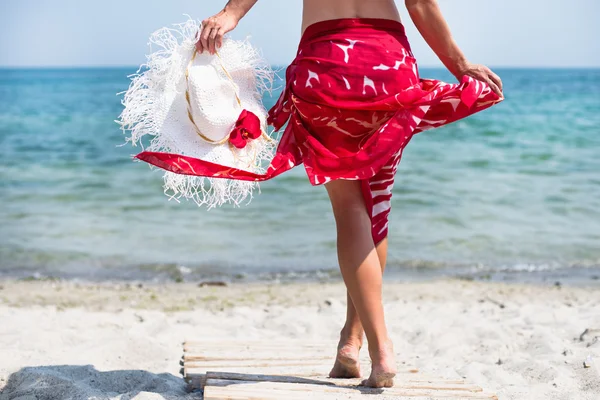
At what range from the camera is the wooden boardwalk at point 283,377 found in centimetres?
233

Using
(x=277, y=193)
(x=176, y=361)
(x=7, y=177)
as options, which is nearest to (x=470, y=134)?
(x=277, y=193)

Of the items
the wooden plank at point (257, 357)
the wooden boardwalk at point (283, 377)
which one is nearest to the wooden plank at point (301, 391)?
the wooden boardwalk at point (283, 377)

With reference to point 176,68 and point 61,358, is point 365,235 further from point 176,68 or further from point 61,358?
point 61,358

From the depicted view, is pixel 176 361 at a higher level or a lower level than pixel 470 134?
higher

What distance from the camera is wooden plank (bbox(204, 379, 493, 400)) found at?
7.54ft

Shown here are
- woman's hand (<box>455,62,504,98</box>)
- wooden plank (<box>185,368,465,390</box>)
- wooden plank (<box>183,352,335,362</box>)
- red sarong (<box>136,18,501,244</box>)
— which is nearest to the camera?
red sarong (<box>136,18,501,244</box>)

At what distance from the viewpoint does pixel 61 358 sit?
326 centimetres

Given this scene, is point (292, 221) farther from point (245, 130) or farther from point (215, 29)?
point (215, 29)

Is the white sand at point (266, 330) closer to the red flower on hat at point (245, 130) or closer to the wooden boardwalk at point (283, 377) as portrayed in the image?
the wooden boardwalk at point (283, 377)

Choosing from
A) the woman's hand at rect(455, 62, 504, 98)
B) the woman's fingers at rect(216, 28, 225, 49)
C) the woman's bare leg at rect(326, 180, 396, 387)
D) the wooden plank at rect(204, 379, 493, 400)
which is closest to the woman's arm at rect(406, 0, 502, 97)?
Result: the woman's hand at rect(455, 62, 504, 98)

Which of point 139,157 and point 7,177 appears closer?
point 139,157

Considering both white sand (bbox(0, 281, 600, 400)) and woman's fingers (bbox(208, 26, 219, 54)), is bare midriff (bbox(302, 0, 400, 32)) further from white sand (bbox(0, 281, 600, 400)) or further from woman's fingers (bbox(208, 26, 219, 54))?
white sand (bbox(0, 281, 600, 400))

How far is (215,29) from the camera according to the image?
2.42 m

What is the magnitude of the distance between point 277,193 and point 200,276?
9.70 ft
